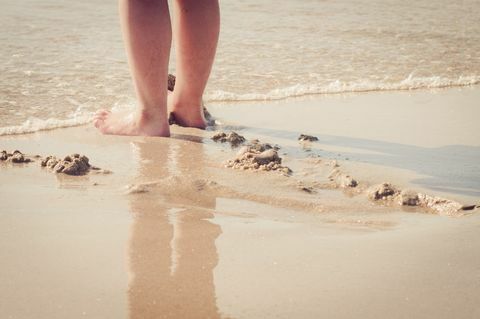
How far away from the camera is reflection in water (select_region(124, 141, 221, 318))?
5.23 feet

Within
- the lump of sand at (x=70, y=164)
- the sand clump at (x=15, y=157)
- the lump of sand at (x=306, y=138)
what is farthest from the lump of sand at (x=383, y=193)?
the sand clump at (x=15, y=157)

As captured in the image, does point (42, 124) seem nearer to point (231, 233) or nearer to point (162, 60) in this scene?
point (162, 60)

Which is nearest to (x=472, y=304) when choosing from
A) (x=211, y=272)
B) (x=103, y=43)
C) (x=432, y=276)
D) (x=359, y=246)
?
(x=432, y=276)

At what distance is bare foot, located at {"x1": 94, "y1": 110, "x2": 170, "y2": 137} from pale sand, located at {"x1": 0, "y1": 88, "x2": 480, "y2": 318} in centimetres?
6

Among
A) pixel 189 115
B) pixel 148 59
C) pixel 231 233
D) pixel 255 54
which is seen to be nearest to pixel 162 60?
pixel 148 59

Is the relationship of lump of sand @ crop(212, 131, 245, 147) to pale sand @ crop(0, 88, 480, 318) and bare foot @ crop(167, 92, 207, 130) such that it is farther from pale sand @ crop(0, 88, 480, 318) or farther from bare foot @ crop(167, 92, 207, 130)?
Answer: bare foot @ crop(167, 92, 207, 130)

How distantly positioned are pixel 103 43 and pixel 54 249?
3.64 metres

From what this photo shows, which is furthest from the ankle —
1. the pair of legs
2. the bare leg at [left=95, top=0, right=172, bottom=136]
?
the bare leg at [left=95, top=0, right=172, bottom=136]

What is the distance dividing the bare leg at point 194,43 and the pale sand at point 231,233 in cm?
27

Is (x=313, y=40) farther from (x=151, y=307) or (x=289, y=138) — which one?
(x=151, y=307)

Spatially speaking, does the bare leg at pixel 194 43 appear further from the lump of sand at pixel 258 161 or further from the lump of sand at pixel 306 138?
the lump of sand at pixel 258 161

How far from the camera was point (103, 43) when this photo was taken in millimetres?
5301

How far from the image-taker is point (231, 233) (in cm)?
202

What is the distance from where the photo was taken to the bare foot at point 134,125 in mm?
3176
